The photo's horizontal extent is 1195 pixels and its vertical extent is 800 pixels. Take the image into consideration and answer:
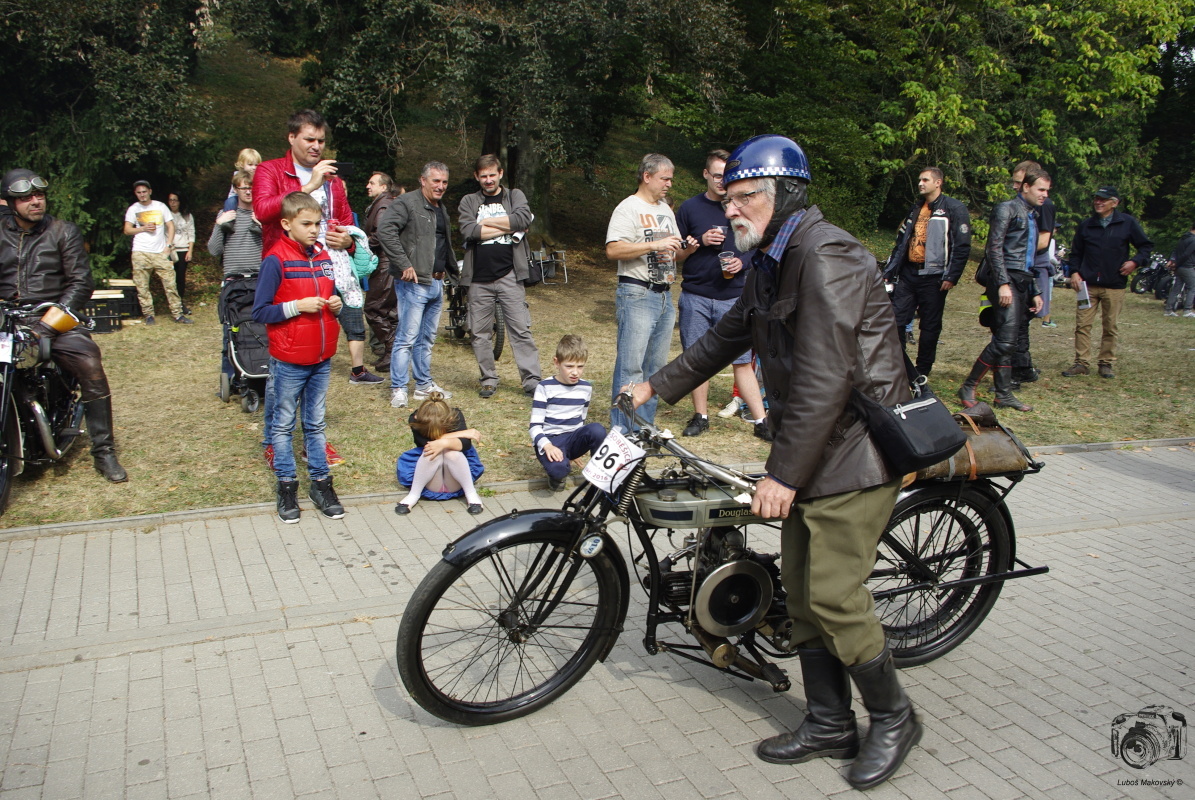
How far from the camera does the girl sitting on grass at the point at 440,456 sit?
18.2 ft

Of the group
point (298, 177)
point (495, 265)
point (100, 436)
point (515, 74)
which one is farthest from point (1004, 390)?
point (515, 74)

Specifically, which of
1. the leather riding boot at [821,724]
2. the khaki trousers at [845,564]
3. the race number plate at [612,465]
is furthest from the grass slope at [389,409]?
the khaki trousers at [845,564]

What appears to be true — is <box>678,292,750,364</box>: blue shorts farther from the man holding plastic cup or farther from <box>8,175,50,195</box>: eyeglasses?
<box>8,175,50,195</box>: eyeglasses

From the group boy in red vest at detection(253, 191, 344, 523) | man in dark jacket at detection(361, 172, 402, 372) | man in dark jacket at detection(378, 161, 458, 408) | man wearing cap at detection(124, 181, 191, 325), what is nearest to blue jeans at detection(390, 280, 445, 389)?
man in dark jacket at detection(378, 161, 458, 408)

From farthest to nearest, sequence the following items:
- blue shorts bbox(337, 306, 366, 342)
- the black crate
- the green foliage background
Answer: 1. the green foliage background
2. the black crate
3. blue shorts bbox(337, 306, 366, 342)

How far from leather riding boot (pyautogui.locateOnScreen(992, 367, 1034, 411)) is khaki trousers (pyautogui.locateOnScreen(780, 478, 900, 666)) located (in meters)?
6.27

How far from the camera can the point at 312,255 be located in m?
5.23

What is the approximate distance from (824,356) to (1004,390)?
6662mm

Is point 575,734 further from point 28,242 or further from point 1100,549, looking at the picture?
point 28,242

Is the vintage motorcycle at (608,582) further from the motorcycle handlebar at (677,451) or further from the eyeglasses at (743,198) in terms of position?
the eyeglasses at (743,198)

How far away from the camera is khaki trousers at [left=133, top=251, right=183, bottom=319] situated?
38.6ft

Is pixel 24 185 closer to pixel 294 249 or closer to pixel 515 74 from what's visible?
pixel 294 249

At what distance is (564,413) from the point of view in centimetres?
588

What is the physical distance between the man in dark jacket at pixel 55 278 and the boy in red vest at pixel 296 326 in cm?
136
